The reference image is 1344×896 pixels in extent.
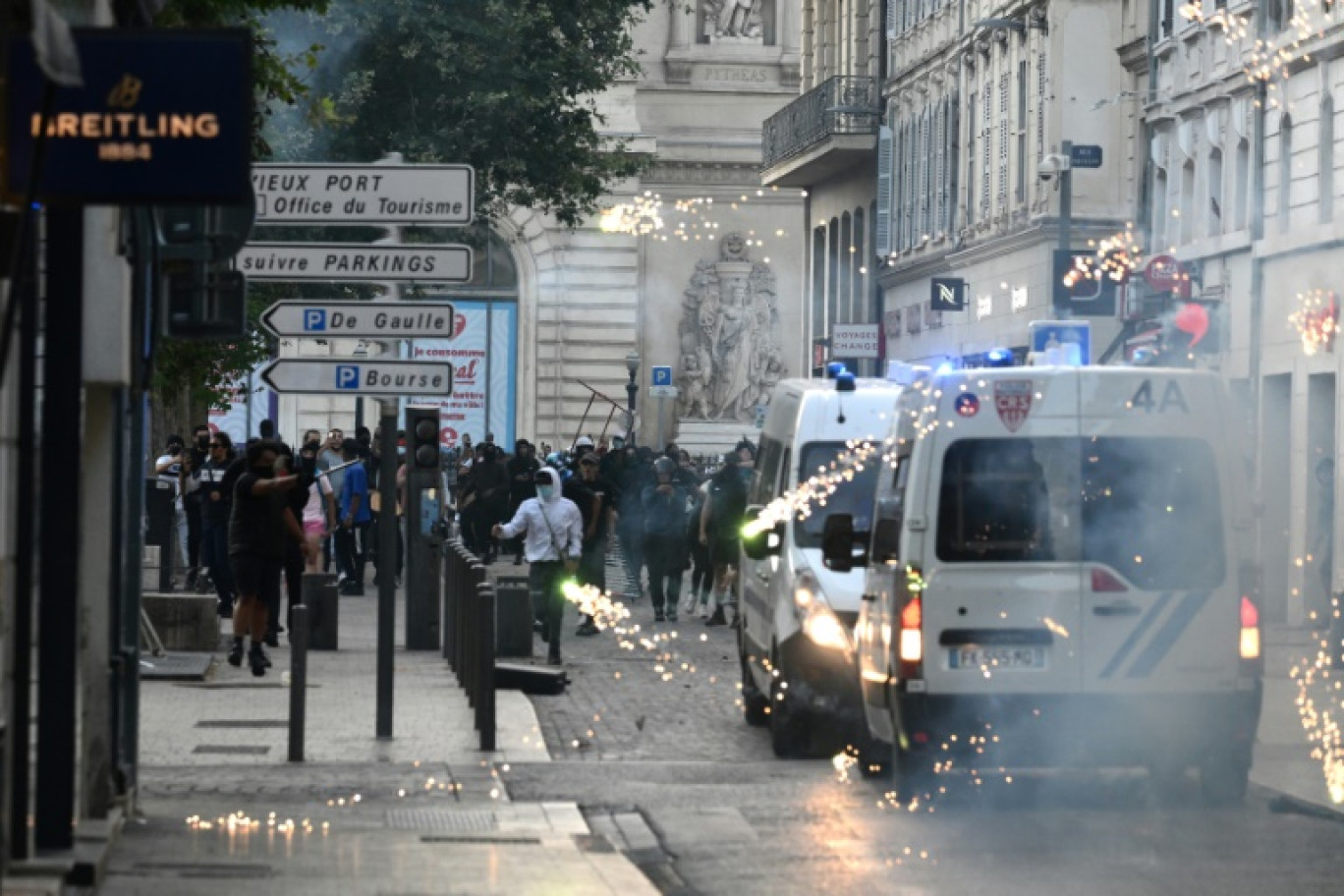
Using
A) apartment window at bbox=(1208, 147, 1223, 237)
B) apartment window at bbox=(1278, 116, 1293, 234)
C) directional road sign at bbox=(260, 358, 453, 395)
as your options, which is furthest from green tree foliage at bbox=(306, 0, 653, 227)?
directional road sign at bbox=(260, 358, 453, 395)

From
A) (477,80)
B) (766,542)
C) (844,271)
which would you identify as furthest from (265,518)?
(844,271)

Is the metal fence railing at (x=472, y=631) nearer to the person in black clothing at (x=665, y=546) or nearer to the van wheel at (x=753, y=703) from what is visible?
the van wheel at (x=753, y=703)

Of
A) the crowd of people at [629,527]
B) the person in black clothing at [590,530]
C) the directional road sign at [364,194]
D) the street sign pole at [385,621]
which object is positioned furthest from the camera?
the person in black clothing at [590,530]

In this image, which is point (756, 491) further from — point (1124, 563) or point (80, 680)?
point (80, 680)

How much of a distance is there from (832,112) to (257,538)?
1227 inches

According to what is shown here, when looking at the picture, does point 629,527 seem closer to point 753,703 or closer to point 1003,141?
point 1003,141

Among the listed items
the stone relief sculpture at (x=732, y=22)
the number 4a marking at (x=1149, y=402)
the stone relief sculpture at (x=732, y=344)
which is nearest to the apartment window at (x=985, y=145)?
the stone relief sculpture at (x=732, y=344)

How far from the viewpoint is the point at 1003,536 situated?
13750 mm

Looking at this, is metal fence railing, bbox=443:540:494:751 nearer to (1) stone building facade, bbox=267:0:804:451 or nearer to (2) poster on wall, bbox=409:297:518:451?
(2) poster on wall, bbox=409:297:518:451

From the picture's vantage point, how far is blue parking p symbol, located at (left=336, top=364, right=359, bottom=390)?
17953mm

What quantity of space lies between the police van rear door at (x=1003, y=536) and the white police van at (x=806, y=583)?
5.89 ft

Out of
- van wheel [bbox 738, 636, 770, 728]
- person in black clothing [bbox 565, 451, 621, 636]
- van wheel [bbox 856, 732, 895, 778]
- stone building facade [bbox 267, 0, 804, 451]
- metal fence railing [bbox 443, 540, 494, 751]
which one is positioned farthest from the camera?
stone building facade [bbox 267, 0, 804, 451]

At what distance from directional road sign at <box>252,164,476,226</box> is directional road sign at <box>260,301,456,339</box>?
0.73 metres

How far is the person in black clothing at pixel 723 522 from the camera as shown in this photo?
28.7 metres
